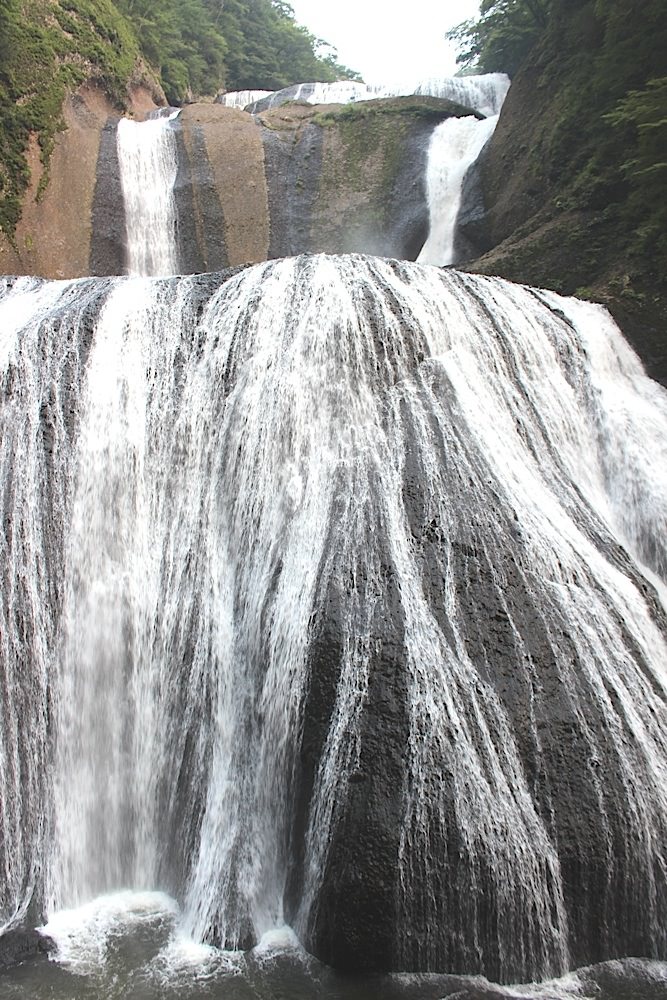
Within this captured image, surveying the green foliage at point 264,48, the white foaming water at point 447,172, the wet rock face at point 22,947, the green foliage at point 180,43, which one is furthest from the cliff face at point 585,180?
the green foliage at point 264,48

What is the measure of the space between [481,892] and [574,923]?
57 cm

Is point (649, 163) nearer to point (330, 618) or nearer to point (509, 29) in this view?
point (330, 618)

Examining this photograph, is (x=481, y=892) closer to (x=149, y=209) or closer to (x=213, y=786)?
(x=213, y=786)

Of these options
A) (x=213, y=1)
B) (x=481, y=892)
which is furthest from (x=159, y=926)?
(x=213, y=1)

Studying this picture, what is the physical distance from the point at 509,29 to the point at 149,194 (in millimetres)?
8739

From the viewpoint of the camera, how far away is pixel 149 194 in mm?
13594

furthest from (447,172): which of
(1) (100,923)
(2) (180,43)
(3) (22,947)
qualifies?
(3) (22,947)

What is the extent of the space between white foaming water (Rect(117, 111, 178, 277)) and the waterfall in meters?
6.32

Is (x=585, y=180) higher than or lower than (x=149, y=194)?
lower

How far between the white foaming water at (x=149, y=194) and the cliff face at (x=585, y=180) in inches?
231

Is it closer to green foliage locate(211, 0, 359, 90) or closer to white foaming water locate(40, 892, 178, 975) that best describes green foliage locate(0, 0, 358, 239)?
green foliage locate(211, 0, 359, 90)

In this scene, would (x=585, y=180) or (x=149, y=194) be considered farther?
(x=149, y=194)

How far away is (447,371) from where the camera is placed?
6395 mm

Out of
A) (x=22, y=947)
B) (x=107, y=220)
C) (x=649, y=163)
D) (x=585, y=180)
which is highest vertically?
(x=107, y=220)
